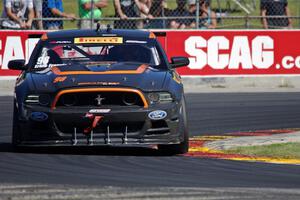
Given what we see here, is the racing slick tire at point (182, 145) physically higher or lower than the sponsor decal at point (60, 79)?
lower

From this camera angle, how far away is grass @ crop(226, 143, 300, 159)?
1241 centimetres

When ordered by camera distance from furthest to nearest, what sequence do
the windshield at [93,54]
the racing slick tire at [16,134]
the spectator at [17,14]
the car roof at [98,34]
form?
the spectator at [17,14]
the car roof at [98,34]
the windshield at [93,54]
the racing slick tire at [16,134]

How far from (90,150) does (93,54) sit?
4.26ft

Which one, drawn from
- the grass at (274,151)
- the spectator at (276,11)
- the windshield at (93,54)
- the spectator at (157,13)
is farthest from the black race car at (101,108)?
the spectator at (276,11)

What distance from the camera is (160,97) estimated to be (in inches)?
477

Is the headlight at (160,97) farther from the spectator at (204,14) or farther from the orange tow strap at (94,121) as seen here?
the spectator at (204,14)

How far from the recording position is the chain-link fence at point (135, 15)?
73.7 ft

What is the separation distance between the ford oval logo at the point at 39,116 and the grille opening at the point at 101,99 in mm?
232

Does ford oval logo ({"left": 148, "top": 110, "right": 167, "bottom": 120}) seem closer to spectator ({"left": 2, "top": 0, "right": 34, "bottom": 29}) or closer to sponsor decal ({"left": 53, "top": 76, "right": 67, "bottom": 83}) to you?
sponsor decal ({"left": 53, "top": 76, "right": 67, "bottom": 83})

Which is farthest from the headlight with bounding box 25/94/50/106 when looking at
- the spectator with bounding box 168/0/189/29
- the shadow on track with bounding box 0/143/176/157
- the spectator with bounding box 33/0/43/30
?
the spectator with bounding box 168/0/189/29

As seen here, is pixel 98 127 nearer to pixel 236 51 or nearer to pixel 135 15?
pixel 236 51

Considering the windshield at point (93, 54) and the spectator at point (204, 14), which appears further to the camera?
the spectator at point (204, 14)

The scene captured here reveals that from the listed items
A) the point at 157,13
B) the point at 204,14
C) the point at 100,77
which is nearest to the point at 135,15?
the point at 157,13

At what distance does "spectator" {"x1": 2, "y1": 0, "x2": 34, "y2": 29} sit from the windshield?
29.1 ft
